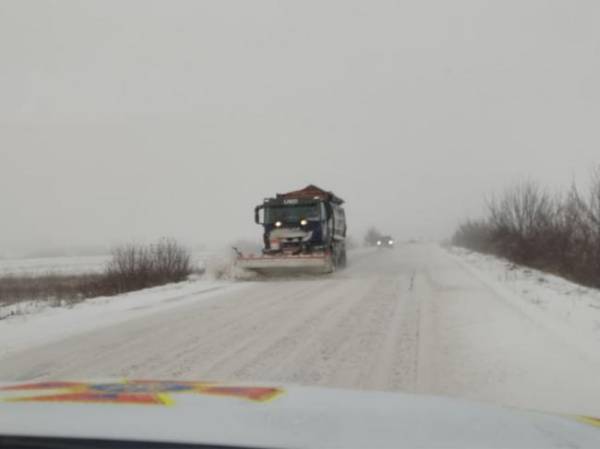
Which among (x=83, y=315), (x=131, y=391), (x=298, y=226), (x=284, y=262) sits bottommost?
(x=83, y=315)

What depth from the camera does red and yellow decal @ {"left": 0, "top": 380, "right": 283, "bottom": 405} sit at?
7.65 ft

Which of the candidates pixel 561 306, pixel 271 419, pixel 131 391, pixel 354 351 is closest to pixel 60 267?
pixel 561 306

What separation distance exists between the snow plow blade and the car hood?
16.5m

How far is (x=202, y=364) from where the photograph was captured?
6.69 m

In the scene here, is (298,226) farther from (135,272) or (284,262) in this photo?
(135,272)

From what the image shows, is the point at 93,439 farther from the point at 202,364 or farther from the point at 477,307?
the point at 477,307

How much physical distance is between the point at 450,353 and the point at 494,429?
5.05 meters

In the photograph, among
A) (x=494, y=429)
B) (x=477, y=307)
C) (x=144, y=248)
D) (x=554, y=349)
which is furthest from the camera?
(x=144, y=248)

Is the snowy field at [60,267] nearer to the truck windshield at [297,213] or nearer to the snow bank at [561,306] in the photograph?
the truck windshield at [297,213]

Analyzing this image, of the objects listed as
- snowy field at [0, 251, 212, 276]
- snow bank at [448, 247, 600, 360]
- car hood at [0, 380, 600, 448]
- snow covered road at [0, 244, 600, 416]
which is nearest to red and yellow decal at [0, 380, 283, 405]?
car hood at [0, 380, 600, 448]

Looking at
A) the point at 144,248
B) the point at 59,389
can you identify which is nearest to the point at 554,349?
the point at 59,389

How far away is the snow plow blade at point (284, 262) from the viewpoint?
19.3 m

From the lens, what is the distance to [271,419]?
2131 mm

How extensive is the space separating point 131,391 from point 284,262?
1669 centimetres
